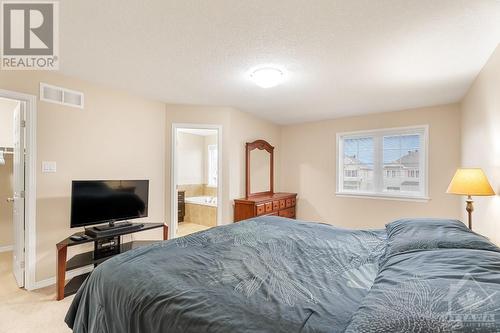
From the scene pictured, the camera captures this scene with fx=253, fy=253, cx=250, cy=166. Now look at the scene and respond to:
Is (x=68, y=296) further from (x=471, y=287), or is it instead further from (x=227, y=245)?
(x=471, y=287)

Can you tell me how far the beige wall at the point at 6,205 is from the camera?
156 inches

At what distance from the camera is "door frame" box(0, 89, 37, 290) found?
8.82ft

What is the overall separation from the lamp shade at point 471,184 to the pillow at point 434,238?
0.65m

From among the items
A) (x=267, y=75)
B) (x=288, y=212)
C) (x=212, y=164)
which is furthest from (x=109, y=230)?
(x=212, y=164)

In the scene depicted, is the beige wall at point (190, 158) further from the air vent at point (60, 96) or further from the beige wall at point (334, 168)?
the air vent at point (60, 96)

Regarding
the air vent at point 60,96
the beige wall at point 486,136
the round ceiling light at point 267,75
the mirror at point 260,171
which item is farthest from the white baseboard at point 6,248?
the beige wall at point 486,136

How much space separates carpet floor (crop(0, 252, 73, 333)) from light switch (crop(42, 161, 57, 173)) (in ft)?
4.22

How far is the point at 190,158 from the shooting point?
7.10 m

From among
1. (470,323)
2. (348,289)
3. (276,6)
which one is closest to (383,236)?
(348,289)

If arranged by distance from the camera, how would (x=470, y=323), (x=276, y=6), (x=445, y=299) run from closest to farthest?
(x=470, y=323) < (x=445, y=299) < (x=276, y=6)

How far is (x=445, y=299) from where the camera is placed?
80cm

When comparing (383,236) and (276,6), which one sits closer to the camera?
(276,6)

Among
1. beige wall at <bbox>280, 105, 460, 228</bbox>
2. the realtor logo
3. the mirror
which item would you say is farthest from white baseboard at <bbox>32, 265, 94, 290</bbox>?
beige wall at <bbox>280, 105, 460, 228</bbox>

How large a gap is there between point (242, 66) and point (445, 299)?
243 centimetres
